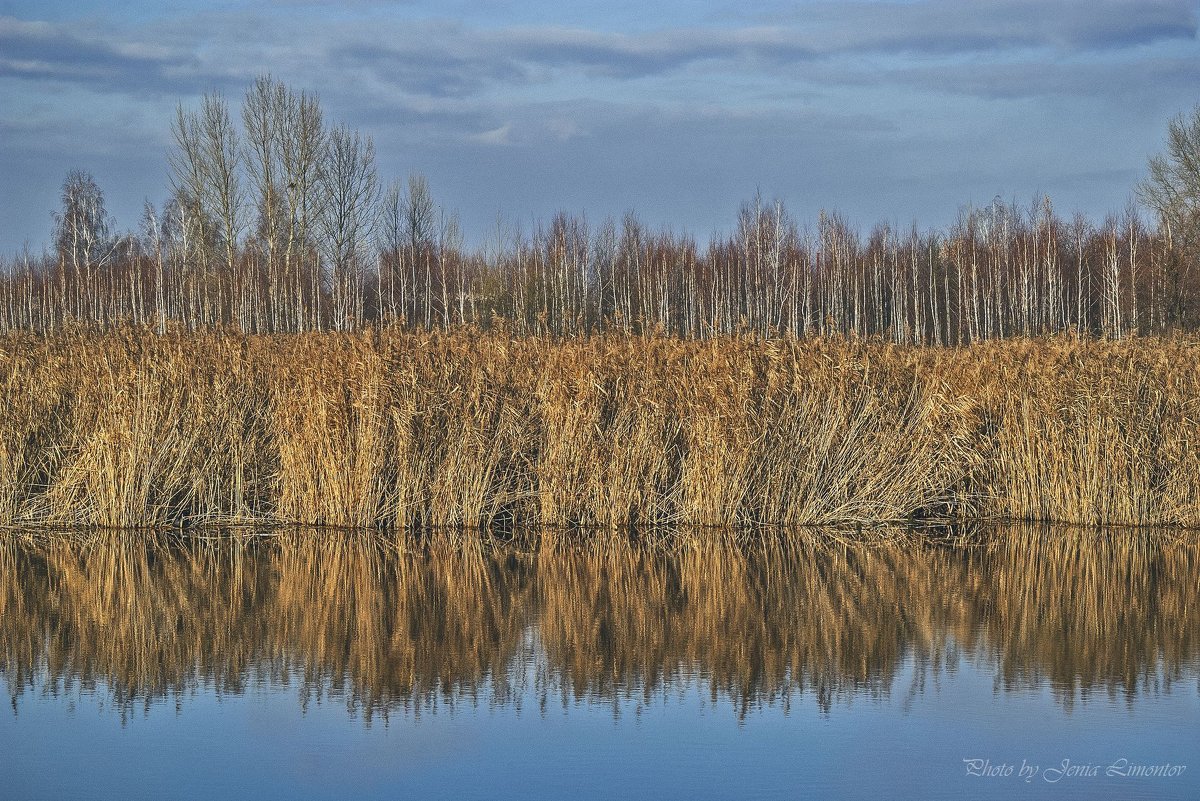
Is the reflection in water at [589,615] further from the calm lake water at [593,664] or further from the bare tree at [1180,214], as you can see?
the bare tree at [1180,214]

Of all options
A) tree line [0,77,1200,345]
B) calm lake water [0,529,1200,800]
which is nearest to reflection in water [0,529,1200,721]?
calm lake water [0,529,1200,800]

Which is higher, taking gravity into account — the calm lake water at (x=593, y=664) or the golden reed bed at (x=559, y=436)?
the golden reed bed at (x=559, y=436)

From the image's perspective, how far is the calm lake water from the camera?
537 cm

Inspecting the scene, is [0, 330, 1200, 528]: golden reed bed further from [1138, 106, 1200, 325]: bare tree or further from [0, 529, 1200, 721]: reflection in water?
[1138, 106, 1200, 325]: bare tree

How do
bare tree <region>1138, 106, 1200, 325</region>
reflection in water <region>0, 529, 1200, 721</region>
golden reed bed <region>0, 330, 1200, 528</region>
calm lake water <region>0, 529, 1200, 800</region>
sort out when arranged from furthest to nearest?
bare tree <region>1138, 106, 1200, 325</region>, golden reed bed <region>0, 330, 1200, 528</region>, reflection in water <region>0, 529, 1200, 721</region>, calm lake water <region>0, 529, 1200, 800</region>

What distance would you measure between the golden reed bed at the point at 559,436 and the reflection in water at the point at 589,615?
46 cm

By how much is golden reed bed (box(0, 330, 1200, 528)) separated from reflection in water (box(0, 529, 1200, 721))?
46 cm

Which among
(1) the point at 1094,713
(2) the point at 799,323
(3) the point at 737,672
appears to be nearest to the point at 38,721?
(3) the point at 737,672

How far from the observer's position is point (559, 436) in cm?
1105

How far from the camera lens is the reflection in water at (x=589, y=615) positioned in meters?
6.70

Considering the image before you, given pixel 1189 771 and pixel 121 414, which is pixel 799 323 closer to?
pixel 121 414

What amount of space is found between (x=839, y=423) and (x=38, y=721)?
719cm

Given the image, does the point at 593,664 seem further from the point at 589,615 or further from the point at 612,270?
the point at 612,270

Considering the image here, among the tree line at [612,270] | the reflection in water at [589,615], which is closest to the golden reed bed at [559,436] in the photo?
the reflection in water at [589,615]
